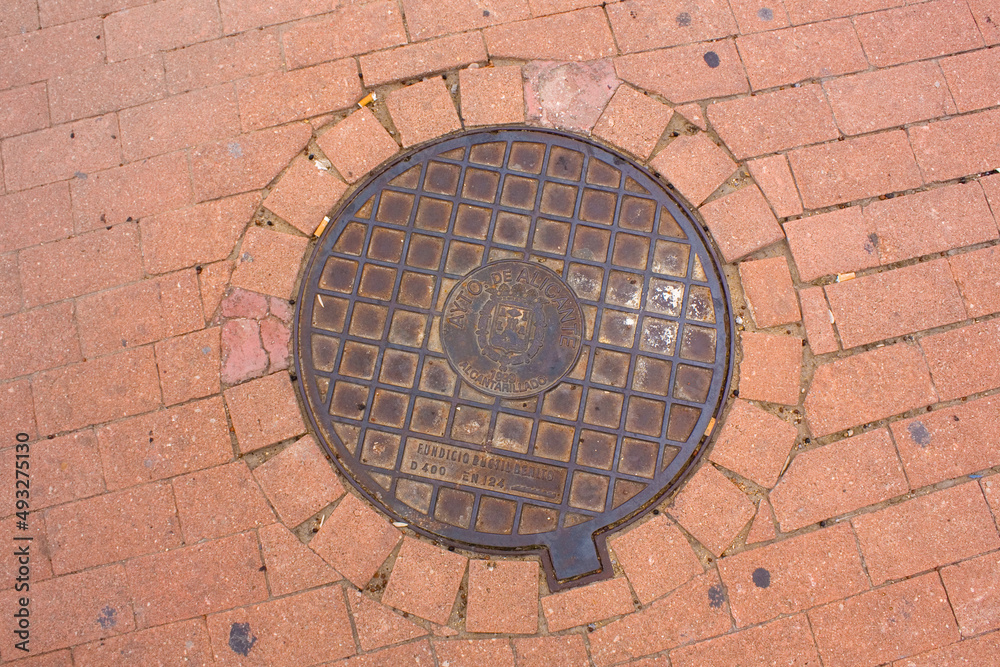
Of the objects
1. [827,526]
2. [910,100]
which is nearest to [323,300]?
[827,526]

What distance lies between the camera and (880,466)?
3154mm

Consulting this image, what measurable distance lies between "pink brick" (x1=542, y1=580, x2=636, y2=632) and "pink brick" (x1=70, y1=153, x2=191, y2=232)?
9.86ft

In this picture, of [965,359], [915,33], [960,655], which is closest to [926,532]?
[960,655]

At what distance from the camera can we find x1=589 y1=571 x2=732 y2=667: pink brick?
3.00 metres

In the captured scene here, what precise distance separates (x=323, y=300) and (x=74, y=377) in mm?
1434

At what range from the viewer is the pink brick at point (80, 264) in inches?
131

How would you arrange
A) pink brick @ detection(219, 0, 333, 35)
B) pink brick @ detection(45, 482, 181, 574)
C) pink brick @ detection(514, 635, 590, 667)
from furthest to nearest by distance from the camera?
pink brick @ detection(219, 0, 333, 35), pink brick @ detection(45, 482, 181, 574), pink brick @ detection(514, 635, 590, 667)

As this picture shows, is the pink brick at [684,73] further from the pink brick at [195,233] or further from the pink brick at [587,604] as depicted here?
the pink brick at [587,604]

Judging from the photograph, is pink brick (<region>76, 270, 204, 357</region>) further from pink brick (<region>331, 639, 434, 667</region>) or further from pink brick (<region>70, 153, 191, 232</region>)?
pink brick (<region>331, 639, 434, 667</region>)

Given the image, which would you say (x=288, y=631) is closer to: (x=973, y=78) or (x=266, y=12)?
(x=266, y=12)

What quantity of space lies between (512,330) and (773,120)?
A: 1966mm

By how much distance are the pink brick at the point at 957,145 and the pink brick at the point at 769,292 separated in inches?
41.9

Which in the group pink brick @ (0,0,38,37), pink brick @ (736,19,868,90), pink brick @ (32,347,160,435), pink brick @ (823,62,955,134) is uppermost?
pink brick @ (0,0,38,37)

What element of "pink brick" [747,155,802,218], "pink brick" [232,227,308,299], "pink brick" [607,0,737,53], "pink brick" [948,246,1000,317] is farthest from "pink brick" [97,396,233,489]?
"pink brick" [948,246,1000,317]
